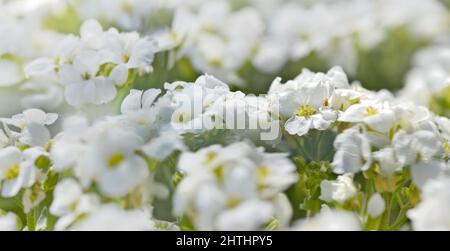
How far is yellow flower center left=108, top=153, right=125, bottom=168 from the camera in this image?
2.49 ft

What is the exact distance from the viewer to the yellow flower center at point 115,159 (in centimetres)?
76

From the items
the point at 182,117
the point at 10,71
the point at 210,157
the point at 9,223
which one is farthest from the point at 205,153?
the point at 10,71

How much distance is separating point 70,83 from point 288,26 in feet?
2.90

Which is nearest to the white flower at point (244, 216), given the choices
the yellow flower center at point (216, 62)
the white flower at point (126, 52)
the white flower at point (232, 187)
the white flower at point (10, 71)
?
the white flower at point (232, 187)

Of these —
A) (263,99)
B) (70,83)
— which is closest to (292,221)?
(263,99)

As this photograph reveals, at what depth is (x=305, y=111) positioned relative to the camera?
936mm

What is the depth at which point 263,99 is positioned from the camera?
3.16 ft

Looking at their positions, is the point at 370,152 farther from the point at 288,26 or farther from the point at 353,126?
the point at 288,26

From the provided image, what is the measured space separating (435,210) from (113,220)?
290mm

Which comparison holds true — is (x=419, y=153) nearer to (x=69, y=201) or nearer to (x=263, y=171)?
(x=263, y=171)

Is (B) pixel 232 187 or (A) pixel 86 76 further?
(A) pixel 86 76

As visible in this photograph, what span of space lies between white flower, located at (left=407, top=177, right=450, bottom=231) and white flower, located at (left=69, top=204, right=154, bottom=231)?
0.25 meters

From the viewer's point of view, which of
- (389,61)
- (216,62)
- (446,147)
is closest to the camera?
(446,147)

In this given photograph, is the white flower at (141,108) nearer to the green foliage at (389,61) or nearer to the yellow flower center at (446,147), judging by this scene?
the yellow flower center at (446,147)
